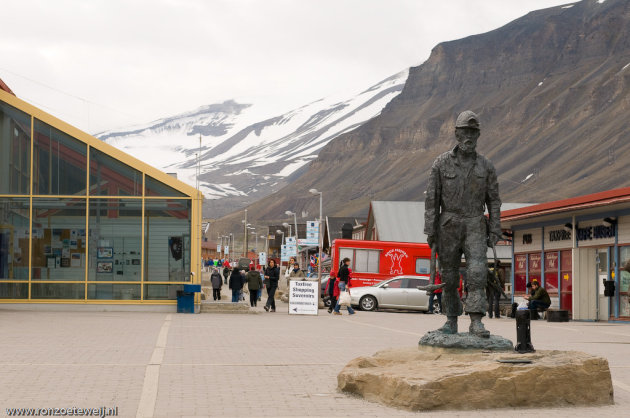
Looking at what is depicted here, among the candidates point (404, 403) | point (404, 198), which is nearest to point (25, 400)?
point (404, 403)

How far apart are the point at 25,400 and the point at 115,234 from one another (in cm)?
2176

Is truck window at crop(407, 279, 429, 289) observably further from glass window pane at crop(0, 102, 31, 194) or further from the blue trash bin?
glass window pane at crop(0, 102, 31, 194)

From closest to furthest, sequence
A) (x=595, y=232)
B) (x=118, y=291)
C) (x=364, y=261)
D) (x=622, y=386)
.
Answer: (x=622, y=386), (x=595, y=232), (x=118, y=291), (x=364, y=261)

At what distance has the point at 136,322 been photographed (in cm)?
2447

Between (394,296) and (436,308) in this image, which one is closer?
(436,308)

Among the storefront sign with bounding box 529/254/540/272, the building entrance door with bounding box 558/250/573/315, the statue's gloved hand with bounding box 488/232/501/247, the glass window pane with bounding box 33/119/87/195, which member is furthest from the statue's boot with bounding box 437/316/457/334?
the storefront sign with bounding box 529/254/540/272

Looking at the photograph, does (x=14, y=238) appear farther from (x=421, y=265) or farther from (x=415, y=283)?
(x=421, y=265)

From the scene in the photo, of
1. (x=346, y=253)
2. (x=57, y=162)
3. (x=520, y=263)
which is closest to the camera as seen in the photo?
(x=57, y=162)

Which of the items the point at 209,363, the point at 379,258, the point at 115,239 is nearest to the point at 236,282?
the point at 115,239

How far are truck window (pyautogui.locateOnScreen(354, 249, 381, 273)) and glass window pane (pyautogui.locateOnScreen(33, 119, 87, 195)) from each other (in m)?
16.4

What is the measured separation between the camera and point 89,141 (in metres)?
31.0

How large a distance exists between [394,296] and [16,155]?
14.1 meters

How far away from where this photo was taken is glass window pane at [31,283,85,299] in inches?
1208

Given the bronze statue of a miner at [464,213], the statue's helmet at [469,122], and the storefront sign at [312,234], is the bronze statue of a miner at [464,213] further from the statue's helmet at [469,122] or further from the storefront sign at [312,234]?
the storefront sign at [312,234]
